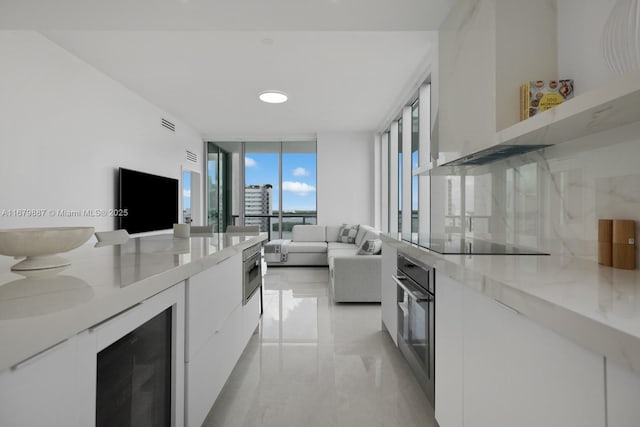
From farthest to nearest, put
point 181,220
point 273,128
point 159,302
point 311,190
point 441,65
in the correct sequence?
point 311,190 → point 273,128 → point 181,220 → point 441,65 → point 159,302

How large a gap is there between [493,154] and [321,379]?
1.69 m

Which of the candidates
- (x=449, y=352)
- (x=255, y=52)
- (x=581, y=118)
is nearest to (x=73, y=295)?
(x=449, y=352)

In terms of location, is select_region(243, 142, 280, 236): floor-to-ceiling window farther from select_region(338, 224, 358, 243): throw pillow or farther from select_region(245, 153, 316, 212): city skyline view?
select_region(338, 224, 358, 243): throw pillow

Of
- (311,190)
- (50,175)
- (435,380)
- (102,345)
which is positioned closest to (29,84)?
(50,175)

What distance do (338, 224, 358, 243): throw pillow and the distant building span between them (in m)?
1.89

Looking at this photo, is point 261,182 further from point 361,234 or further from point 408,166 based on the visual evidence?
point 408,166

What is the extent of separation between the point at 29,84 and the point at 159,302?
3350mm

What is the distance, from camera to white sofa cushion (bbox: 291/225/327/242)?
7086 mm

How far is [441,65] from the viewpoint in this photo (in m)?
2.22

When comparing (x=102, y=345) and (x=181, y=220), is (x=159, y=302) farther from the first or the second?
(x=181, y=220)

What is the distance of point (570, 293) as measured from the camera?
0.81m

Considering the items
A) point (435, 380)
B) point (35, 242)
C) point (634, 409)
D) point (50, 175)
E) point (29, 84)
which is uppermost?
point (29, 84)

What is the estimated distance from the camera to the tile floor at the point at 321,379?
1.71 meters

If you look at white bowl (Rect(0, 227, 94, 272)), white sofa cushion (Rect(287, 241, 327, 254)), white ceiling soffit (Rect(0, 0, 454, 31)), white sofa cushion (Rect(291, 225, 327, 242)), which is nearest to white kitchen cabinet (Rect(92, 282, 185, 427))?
white bowl (Rect(0, 227, 94, 272))
